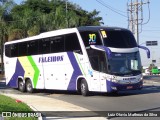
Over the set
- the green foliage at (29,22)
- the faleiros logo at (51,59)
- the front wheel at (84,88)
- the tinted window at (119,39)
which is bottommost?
the front wheel at (84,88)

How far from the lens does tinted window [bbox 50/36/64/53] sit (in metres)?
25.6

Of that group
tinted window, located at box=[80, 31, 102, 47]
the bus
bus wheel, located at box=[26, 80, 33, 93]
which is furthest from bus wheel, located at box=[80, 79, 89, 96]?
bus wheel, located at box=[26, 80, 33, 93]

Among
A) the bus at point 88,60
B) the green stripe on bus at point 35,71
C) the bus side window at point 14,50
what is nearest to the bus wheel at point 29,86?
the green stripe on bus at point 35,71

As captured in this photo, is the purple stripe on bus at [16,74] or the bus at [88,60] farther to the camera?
the purple stripe on bus at [16,74]

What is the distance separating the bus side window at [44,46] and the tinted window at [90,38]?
366 centimetres

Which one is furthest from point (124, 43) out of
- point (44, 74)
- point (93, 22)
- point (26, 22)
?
point (93, 22)

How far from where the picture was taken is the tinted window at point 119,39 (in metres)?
23.2

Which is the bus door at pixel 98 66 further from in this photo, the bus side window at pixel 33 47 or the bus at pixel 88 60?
the bus side window at pixel 33 47

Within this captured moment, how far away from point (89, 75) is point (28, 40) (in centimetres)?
710

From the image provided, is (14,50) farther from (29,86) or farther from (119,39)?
(119,39)

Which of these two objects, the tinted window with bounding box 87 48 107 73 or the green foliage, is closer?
the tinted window with bounding box 87 48 107 73

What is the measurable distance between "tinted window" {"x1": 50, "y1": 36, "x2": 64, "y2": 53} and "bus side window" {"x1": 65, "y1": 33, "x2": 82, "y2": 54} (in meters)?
0.54

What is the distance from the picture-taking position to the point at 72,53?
80.8 feet

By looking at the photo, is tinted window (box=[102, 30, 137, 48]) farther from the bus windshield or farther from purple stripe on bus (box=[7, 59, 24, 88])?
purple stripe on bus (box=[7, 59, 24, 88])
